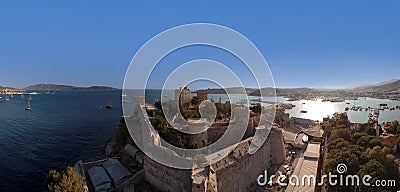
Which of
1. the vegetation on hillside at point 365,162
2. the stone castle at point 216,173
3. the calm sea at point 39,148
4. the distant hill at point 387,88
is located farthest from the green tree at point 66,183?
the distant hill at point 387,88

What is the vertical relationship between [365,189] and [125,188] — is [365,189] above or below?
above

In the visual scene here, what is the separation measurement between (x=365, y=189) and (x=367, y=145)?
20.5 feet

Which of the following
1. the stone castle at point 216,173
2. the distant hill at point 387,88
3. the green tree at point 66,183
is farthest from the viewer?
the distant hill at point 387,88

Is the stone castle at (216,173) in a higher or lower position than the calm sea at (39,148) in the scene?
higher

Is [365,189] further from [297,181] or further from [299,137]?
[299,137]

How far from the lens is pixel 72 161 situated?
19.5 meters

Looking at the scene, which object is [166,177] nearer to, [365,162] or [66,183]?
[66,183]

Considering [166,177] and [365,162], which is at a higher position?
[365,162]

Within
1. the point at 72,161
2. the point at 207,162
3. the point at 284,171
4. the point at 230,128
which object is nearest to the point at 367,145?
the point at 284,171

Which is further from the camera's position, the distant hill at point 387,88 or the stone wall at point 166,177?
the distant hill at point 387,88

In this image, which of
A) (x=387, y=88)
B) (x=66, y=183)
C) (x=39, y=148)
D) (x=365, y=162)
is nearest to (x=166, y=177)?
(x=66, y=183)

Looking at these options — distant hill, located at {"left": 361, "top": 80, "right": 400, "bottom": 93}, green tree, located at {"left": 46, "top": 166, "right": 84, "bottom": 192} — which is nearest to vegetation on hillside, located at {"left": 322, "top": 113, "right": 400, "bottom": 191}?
green tree, located at {"left": 46, "top": 166, "right": 84, "bottom": 192}

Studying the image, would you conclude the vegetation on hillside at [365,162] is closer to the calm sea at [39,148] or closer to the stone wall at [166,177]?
Result: the stone wall at [166,177]

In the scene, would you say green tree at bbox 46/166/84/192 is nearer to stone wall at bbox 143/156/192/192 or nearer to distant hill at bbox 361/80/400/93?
stone wall at bbox 143/156/192/192
